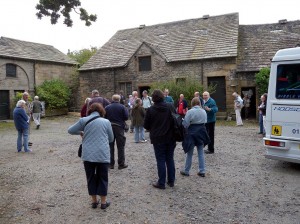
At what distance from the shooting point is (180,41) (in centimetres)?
2312

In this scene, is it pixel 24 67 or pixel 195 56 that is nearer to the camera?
pixel 195 56

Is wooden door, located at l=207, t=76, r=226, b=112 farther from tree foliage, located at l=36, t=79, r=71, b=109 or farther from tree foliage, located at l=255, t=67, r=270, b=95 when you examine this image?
tree foliage, located at l=36, t=79, r=71, b=109

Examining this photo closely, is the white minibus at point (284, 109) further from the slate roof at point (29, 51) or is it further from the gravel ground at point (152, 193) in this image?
the slate roof at point (29, 51)

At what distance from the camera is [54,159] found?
8656 mm

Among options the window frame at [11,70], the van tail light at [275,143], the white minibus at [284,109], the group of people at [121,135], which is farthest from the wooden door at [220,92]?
the window frame at [11,70]

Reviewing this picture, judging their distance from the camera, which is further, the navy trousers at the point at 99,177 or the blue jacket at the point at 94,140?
the navy trousers at the point at 99,177

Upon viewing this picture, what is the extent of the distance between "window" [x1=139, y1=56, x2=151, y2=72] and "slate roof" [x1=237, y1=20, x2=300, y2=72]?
258 inches

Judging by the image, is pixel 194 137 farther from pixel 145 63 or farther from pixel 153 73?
pixel 145 63

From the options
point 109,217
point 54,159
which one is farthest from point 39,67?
point 109,217

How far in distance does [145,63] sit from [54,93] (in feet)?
27.1

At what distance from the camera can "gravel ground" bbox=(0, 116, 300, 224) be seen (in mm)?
4617

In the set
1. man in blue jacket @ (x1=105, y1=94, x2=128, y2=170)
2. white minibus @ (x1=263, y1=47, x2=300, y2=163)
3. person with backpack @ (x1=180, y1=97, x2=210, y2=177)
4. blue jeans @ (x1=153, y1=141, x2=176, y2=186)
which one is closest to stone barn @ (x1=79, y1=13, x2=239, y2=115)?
white minibus @ (x1=263, y1=47, x2=300, y2=163)

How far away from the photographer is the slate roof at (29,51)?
79.5 feet

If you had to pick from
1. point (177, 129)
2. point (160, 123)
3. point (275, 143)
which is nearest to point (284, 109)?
point (275, 143)
